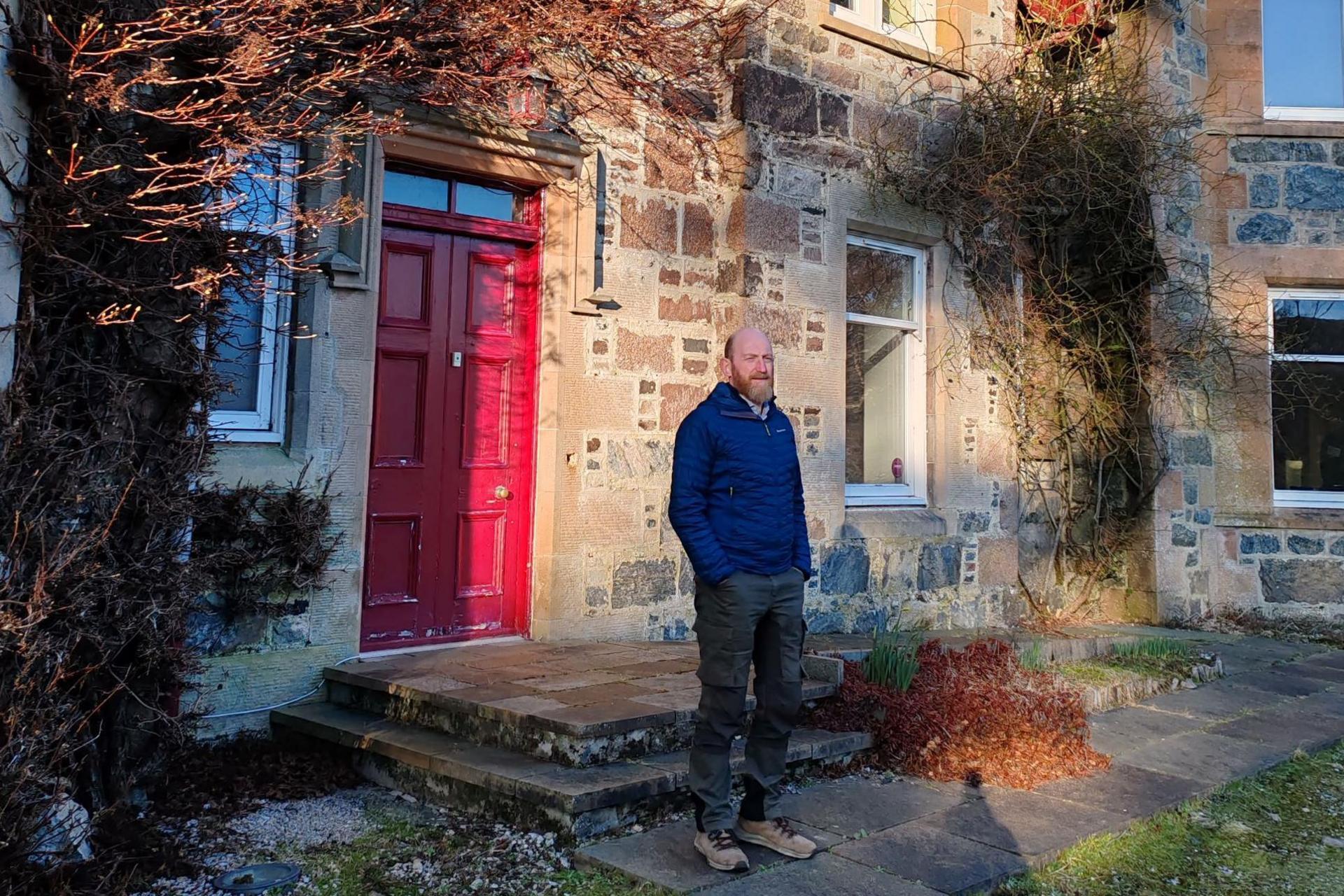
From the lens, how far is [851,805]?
438 cm

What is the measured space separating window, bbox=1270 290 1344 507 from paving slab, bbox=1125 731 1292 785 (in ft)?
15.9

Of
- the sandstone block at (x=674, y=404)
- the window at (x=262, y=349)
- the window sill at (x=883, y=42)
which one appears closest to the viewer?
the window at (x=262, y=349)

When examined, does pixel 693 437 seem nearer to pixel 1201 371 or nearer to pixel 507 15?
pixel 507 15

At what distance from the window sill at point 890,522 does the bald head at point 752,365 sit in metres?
3.70

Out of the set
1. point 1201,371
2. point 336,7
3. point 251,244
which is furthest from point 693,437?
point 1201,371

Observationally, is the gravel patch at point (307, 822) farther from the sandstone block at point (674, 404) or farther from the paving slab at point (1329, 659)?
the paving slab at point (1329, 659)

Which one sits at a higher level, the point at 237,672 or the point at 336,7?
the point at 336,7

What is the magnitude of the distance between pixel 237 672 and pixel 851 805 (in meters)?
2.96

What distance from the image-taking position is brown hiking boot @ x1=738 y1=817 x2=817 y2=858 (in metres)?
3.74

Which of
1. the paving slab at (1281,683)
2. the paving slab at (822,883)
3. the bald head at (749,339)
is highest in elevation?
the bald head at (749,339)

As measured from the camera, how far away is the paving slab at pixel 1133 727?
551cm

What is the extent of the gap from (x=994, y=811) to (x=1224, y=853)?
35.0 inches

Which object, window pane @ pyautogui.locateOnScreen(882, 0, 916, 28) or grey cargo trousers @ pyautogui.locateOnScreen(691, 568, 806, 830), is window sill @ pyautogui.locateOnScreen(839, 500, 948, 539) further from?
window pane @ pyautogui.locateOnScreen(882, 0, 916, 28)

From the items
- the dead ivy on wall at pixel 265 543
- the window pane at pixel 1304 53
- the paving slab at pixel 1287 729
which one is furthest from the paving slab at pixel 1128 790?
the window pane at pixel 1304 53
